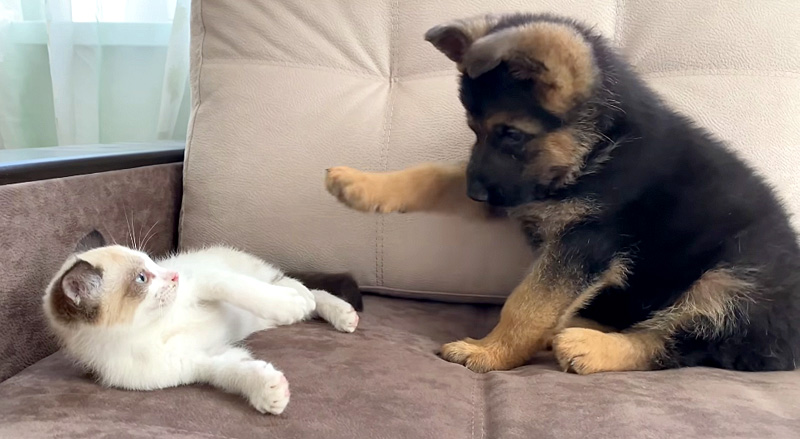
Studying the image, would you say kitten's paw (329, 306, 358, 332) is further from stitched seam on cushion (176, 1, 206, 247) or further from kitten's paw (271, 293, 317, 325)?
stitched seam on cushion (176, 1, 206, 247)

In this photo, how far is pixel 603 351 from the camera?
1.40m

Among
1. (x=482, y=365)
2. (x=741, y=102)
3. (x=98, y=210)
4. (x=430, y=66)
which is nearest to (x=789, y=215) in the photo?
A: (x=741, y=102)

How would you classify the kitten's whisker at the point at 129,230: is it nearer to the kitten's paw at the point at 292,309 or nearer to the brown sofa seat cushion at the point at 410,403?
the brown sofa seat cushion at the point at 410,403

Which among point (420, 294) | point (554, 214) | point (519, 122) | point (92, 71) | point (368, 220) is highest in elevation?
point (519, 122)

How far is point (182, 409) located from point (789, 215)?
4.85 feet

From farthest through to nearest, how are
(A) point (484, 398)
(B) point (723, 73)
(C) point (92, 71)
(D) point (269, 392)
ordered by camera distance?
1. (C) point (92, 71)
2. (B) point (723, 73)
3. (A) point (484, 398)
4. (D) point (269, 392)

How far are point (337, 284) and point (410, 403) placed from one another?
66 cm

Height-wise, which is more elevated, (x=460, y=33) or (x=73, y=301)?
(x=460, y=33)

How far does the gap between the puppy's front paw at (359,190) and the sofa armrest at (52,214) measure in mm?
651

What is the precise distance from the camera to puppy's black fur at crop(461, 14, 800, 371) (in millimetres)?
1409

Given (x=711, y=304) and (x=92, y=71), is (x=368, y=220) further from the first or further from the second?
(x=92, y=71)

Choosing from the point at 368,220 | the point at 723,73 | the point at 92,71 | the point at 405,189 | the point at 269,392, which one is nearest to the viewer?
the point at 269,392

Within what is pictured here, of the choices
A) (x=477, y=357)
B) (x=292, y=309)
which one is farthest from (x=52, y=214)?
(x=477, y=357)

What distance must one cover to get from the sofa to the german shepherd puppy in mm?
84
